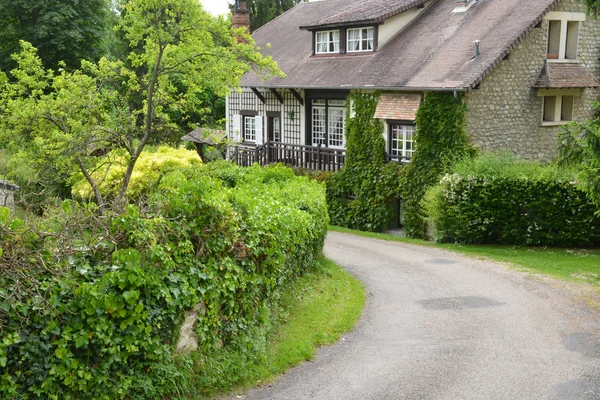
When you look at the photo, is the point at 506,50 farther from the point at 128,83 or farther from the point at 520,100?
the point at 128,83

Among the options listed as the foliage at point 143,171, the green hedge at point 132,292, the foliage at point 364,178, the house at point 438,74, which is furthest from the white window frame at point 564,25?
the green hedge at point 132,292

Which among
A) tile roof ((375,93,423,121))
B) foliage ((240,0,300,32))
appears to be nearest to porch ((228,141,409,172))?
tile roof ((375,93,423,121))

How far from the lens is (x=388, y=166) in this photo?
83.4ft

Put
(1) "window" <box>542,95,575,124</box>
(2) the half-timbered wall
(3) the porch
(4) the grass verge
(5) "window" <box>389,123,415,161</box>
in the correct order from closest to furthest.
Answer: (4) the grass verge, (5) "window" <box>389,123,415,161</box>, (1) "window" <box>542,95,575,124</box>, (3) the porch, (2) the half-timbered wall

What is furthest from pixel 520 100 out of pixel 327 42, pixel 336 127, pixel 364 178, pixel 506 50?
pixel 327 42

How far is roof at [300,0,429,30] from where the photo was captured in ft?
91.1

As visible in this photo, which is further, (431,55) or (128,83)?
(431,55)

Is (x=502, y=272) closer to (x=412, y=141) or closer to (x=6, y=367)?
(x=412, y=141)

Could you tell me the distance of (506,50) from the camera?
23125 millimetres

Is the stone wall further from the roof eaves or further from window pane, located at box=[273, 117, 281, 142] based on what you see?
window pane, located at box=[273, 117, 281, 142]

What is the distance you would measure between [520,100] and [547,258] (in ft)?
25.7

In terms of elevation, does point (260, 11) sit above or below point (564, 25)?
above

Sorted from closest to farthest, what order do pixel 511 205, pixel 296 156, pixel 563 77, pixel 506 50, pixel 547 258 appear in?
1. pixel 547 258
2. pixel 511 205
3. pixel 506 50
4. pixel 563 77
5. pixel 296 156

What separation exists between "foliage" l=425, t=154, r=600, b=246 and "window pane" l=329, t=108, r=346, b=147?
24.2 ft
